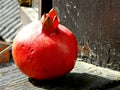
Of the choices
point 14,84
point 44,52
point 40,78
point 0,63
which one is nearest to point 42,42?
point 44,52

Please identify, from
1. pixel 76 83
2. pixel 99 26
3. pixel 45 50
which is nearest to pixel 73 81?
pixel 76 83

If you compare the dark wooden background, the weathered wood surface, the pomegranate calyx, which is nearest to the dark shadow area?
the weathered wood surface

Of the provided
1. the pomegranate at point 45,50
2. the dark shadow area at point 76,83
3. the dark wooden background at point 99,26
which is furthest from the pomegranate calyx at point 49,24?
the dark wooden background at point 99,26

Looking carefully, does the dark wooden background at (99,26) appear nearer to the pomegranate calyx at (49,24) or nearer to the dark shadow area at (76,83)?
the dark shadow area at (76,83)

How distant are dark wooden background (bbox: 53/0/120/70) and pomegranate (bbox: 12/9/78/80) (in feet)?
1.32

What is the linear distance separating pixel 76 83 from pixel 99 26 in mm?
500

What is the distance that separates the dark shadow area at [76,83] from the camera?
7.03ft

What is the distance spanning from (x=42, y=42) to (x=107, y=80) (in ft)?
1.82

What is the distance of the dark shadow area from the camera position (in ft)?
7.03

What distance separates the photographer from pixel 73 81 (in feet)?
7.30

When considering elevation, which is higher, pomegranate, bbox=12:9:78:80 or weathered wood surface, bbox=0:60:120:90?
pomegranate, bbox=12:9:78:80

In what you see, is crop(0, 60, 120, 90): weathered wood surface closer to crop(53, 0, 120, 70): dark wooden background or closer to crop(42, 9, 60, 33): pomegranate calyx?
crop(53, 0, 120, 70): dark wooden background

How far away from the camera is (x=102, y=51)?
2.51 metres

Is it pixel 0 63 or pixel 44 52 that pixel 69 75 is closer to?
pixel 44 52
